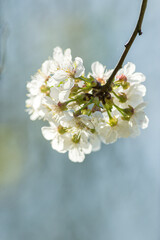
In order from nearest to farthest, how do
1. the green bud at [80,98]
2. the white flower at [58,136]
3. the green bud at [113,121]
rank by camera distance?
the green bud at [80,98]
the green bud at [113,121]
the white flower at [58,136]

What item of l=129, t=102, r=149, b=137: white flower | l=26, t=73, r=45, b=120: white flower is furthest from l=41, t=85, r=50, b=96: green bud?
l=129, t=102, r=149, b=137: white flower

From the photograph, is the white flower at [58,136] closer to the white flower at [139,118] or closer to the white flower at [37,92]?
the white flower at [37,92]

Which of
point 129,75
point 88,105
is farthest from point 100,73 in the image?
point 88,105

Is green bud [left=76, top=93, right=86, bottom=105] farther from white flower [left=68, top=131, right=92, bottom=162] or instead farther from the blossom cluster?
white flower [left=68, top=131, right=92, bottom=162]

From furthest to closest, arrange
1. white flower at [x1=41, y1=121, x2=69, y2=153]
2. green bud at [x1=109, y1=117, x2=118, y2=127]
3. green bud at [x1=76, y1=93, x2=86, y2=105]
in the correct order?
1. white flower at [x1=41, y1=121, x2=69, y2=153]
2. green bud at [x1=109, y1=117, x2=118, y2=127]
3. green bud at [x1=76, y1=93, x2=86, y2=105]

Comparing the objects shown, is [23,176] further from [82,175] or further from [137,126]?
[137,126]

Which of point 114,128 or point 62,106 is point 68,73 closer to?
point 62,106

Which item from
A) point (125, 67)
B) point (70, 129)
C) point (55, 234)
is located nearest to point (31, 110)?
point (70, 129)

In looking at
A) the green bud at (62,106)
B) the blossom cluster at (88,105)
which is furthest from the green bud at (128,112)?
the green bud at (62,106)

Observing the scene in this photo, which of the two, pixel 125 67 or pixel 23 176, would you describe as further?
pixel 23 176
